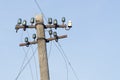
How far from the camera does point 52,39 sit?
18.4 metres

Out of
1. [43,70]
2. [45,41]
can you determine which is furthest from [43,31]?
[43,70]

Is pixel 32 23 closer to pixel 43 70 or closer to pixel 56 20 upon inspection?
pixel 56 20

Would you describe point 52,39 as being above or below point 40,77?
above

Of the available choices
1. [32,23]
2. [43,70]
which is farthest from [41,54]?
[32,23]

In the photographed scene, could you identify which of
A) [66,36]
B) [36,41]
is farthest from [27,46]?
[66,36]

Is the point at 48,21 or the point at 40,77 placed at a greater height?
the point at 48,21

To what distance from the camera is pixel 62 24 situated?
62.2 feet

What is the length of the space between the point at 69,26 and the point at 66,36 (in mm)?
632

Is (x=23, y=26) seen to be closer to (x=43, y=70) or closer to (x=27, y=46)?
(x=27, y=46)

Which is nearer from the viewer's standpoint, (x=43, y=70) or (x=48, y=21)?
(x=43, y=70)

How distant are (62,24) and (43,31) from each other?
4.53ft

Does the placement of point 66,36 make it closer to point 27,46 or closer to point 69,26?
point 69,26

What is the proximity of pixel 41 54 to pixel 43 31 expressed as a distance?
4.15ft

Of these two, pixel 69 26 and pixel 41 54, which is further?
pixel 69 26
